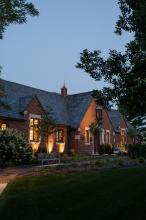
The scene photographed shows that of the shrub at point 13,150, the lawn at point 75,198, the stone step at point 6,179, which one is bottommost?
the lawn at point 75,198

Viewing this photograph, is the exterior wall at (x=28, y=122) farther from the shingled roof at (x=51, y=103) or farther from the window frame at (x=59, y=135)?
the window frame at (x=59, y=135)

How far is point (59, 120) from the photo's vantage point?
37750 millimetres

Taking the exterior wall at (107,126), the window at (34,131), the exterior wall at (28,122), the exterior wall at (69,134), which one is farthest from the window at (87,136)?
the window at (34,131)

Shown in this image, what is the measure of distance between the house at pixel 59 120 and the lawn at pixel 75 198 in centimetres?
1579

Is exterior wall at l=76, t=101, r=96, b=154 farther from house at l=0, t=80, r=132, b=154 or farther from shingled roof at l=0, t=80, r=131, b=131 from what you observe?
shingled roof at l=0, t=80, r=131, b=131

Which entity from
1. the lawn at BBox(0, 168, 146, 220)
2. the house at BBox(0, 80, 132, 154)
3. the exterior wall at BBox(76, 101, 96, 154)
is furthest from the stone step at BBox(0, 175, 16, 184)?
the exterior wall at BBox(76, 101, 96, 154)

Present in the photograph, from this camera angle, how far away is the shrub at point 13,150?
918 inches

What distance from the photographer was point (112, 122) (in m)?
49.6

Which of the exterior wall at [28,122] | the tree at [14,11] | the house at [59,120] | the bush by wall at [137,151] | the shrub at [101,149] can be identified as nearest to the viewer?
the tree at [14,11]

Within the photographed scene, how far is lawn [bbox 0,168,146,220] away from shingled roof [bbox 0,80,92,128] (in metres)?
16.5

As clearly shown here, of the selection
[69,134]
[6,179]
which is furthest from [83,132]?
[6,179]

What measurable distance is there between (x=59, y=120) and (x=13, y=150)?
14814 millimetres

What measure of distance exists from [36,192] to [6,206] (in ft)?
8.07

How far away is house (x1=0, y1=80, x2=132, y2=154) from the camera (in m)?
32.7
